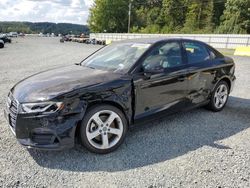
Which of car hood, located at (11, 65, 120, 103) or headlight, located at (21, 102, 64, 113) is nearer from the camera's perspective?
headlight, located at (21, 102, 64, 113)

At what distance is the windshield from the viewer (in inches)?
160

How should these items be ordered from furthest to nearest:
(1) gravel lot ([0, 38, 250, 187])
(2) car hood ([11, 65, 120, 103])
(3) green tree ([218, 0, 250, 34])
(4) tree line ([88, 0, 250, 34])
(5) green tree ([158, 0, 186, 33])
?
1. (5) green tree ([158, 0, 186, 33])
2. (4) tree line ([88, 0, 250, 34])
3. (3) green tree ([218, 0, 250, 34])
4. (2) car hood ([11, 65, 120, 103])
5. (1) gravel lot ([0, 38, 250, 187])

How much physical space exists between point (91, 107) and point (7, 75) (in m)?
7.52

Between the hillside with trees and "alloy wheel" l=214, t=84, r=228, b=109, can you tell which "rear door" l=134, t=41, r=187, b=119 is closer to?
"alloy wheel" l=214, t=84, r=228, b=109

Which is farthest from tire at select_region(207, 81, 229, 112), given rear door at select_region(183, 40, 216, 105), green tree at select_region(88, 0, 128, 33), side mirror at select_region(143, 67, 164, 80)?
green tree at select_region(88, 0, 128, 33)

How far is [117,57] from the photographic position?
14.5ft

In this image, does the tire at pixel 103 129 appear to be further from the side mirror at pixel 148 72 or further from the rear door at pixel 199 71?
the rear door at pixel 199 71

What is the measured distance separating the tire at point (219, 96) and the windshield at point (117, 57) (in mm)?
1914

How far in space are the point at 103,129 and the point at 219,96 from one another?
2.92 meters

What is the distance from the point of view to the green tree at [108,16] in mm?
72500

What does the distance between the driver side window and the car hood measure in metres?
0.60

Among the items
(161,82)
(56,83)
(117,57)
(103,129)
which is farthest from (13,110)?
(161,82)

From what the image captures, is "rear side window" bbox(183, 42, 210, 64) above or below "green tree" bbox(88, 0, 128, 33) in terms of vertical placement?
below

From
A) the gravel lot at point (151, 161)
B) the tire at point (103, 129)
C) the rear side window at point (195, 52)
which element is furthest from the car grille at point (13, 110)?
the rear side window at point (195, 52)
